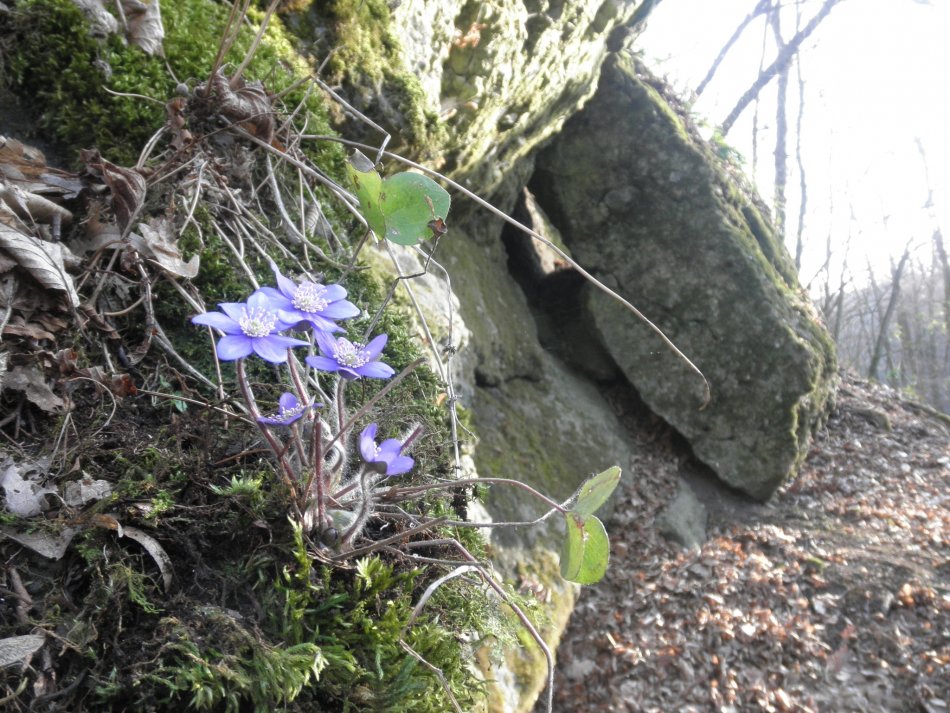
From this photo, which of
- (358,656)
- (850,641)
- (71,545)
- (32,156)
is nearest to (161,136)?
(32,156)

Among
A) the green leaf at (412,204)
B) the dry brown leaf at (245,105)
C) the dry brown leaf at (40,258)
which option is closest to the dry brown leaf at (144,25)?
the dry brown leaf at (245,105)

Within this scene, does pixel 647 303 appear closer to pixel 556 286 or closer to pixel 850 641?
pixel 556 286

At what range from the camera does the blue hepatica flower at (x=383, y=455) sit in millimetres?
1012

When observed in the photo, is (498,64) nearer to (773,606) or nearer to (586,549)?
(586,549)

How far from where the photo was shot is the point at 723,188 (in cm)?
659

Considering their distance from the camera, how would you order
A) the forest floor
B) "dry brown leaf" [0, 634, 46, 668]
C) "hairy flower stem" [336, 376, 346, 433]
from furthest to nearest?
the forest floor → "hairy flower stem" [336, 376, 346, 433] → "dry brown leaf" [0, 634, 46, 668]

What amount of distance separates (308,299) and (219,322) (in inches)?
6.3

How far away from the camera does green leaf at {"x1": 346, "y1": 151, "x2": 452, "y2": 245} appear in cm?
120

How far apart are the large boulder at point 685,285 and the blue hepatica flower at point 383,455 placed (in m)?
5.34

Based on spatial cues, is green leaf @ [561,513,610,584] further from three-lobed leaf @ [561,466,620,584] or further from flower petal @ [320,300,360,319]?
flower petal @ [320,300,360,319]

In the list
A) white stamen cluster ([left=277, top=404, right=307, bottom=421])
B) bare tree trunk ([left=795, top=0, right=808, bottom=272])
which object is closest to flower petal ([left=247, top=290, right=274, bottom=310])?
white stamen cluster ([left=277, top=404, right=307, bottom=421])

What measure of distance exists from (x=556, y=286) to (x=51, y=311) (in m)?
5.71

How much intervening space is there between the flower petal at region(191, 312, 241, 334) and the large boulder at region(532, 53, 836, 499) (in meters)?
5.62

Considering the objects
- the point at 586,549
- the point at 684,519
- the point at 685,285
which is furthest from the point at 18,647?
the point at 685,285
